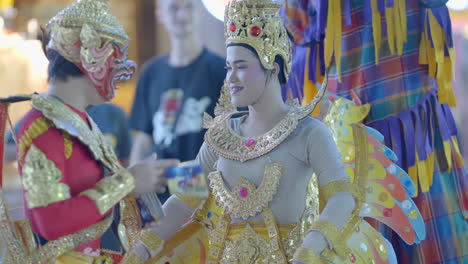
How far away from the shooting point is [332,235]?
235 centimetres

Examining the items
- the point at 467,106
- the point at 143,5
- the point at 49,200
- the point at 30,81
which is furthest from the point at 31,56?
the point at 49,200

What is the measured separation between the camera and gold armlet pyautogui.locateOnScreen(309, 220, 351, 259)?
7.68 ft

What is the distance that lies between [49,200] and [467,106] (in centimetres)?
571

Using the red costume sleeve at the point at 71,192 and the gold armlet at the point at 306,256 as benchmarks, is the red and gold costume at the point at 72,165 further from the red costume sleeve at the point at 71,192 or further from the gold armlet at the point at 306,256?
the gold armlet at the point at 306,256

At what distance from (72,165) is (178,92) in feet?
7.07

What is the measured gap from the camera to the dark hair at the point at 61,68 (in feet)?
7.63

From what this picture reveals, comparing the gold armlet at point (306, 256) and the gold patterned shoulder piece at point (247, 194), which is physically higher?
the gold patterned shoulder piece at point (247, 194)

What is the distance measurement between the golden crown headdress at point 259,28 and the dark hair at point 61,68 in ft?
1.70

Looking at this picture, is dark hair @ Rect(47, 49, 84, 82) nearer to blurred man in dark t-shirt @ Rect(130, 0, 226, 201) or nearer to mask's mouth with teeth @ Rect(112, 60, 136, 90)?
mask's mouth with teeth @ Rect(112, 60, 136, 90)

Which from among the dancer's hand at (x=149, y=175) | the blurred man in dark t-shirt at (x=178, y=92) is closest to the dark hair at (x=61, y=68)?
the dancer's hand at (x=149, y=175)

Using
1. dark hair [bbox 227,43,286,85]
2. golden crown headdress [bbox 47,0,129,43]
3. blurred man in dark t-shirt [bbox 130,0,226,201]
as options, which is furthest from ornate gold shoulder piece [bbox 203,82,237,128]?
blurred man in dark t-shirt [bbox 130,0,226,201]

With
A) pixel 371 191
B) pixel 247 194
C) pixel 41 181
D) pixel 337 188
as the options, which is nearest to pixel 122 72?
pixel 41 181

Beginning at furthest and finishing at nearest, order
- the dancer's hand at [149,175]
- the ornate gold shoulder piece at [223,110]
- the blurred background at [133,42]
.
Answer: the blurred background at [133,42] → the ornate gold shoulder piece at [223,110] → the dancer's hand at [149,175]

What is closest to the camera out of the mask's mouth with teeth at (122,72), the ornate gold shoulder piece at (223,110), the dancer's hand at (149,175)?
the dancer's hand at (149,175)
